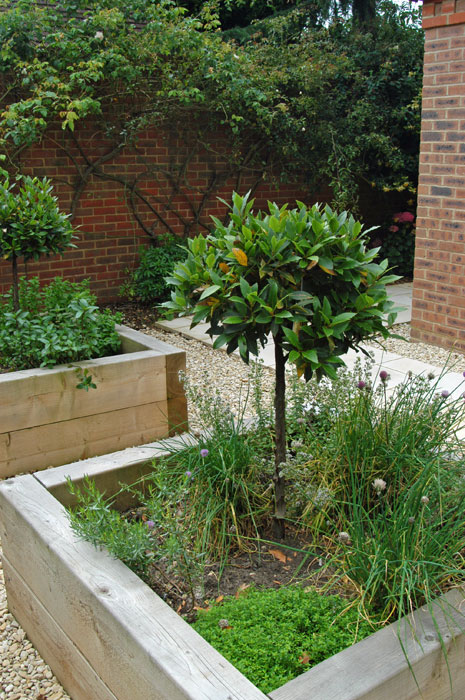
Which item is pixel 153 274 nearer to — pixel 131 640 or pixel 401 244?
pixel 401 244

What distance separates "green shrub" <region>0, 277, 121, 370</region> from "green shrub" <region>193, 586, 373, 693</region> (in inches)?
82.3

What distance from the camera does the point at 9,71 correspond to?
6.69 metres

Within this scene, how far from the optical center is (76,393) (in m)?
3.74

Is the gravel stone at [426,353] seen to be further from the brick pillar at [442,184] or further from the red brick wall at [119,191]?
the red brick wall at [119,191]

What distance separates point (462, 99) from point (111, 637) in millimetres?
4934

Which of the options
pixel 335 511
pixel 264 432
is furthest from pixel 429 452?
pixel 264 432

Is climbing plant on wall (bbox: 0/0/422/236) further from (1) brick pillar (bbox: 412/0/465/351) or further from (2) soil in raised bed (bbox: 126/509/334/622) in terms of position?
(2) soil in raised bed (bbox: 126/509/334/622)

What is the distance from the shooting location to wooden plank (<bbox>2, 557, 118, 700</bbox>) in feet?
6.72

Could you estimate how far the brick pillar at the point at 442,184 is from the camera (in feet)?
17.7

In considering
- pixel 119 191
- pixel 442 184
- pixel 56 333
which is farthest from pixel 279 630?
pixel 119 191

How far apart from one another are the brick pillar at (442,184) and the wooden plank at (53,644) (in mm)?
3997

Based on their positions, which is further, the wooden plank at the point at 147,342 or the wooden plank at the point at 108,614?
the wooden plank at the point at 147,342

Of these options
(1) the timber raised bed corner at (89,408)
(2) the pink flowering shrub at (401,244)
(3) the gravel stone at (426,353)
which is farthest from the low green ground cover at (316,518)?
(2) the pink flowering shrub at (401,244)

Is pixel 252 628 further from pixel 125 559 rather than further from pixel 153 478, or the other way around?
pixel 153 478
